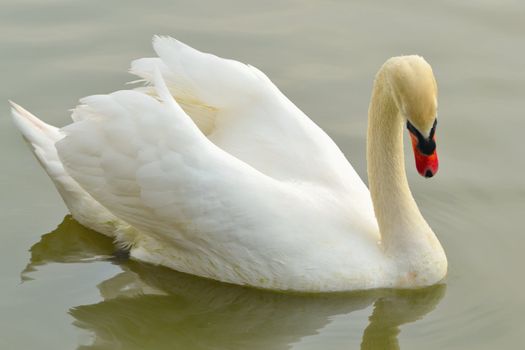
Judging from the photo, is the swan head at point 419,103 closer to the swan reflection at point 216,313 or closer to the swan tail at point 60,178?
the swan reflection at point 216,313

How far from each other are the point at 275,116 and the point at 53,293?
5.42 ft

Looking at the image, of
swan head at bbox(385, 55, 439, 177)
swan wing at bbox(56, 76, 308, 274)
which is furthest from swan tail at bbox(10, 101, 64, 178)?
swan head at bbox(385, 55, 439, 177)

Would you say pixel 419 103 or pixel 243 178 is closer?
pixel 419 103

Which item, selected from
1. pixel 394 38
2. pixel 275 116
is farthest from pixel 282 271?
pixel 394 38

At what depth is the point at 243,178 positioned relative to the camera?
7.04 metres

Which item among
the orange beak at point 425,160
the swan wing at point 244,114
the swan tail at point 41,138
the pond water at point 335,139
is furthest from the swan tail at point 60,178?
the orange beak at point 425,160

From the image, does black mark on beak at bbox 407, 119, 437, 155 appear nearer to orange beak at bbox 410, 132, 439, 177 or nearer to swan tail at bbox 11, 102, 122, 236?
orange beak at bbox 410, 132, 439, 177

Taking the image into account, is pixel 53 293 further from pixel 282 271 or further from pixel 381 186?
pixel 381 186

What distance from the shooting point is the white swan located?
7027 millimetres

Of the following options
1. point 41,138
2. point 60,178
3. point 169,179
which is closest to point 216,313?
point 169,179

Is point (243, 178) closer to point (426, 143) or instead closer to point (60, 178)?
point (426, 143)

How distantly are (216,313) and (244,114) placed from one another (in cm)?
125

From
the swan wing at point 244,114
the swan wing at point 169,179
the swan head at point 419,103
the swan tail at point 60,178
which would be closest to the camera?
the swan head at point 419,103

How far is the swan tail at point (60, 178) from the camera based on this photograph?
7.78 metres
